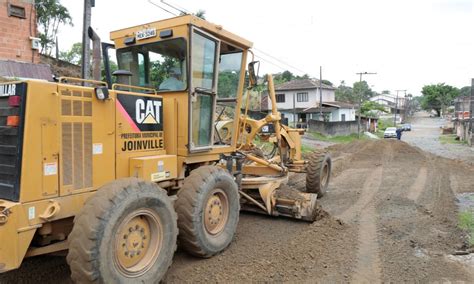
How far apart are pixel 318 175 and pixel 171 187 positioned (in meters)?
4.41

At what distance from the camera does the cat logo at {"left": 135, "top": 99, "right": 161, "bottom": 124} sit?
4.55 metres

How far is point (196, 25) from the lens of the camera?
497cm

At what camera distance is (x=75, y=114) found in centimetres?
383

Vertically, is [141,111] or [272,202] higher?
[141,111]

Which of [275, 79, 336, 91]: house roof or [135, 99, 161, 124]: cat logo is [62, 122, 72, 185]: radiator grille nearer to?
[135, 99, 161, 124]: cat logo

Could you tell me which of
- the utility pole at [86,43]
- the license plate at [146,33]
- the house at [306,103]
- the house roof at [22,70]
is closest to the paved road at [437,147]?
the house at [306,103]

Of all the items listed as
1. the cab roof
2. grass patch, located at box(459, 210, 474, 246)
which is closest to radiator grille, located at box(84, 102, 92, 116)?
the cab roof

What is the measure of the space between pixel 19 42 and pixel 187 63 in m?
9.91

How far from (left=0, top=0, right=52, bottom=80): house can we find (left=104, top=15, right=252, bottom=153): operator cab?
807 cm

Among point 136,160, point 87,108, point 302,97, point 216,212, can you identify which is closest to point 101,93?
point 87,108

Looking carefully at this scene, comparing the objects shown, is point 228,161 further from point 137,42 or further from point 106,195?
point 106,195

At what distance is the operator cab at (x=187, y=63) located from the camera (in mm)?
4973

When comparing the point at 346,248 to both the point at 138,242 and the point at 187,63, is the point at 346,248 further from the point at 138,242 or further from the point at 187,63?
the point at 187,63

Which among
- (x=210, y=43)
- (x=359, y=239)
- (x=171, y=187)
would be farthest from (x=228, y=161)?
(x=359, y=239)
